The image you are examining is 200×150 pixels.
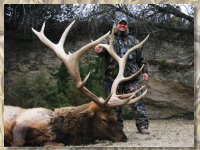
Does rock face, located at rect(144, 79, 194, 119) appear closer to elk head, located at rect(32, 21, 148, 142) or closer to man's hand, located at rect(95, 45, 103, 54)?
elk head, located at rect(32, 21, 148, 142)

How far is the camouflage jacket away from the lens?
5.15 m

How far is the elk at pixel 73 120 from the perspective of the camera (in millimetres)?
4891

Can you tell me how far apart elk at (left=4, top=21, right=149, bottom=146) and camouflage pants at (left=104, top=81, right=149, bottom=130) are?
149mm

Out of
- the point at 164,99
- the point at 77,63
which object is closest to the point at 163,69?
the point at 164,99

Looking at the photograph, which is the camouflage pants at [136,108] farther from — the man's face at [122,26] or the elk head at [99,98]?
the man's face at [122,26]

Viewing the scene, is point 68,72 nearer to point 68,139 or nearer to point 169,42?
point 68,139

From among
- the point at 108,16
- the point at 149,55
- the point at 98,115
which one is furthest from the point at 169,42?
the point at 98,115

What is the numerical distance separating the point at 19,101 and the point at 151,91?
1191 millimetres

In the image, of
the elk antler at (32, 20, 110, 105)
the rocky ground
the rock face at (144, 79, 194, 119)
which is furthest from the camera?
the rock face at (144, 79, 194, 119)

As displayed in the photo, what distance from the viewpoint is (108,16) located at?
16.9ft

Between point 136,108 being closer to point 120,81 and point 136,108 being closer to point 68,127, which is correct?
point 120,81

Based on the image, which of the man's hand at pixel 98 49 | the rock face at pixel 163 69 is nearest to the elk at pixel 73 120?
the man's hand at pixel 98 49

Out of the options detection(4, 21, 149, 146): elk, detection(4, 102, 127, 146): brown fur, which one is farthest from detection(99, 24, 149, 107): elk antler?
detection(4, 102, 127, 146): brown fur

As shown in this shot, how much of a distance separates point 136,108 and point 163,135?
1.10 feet
